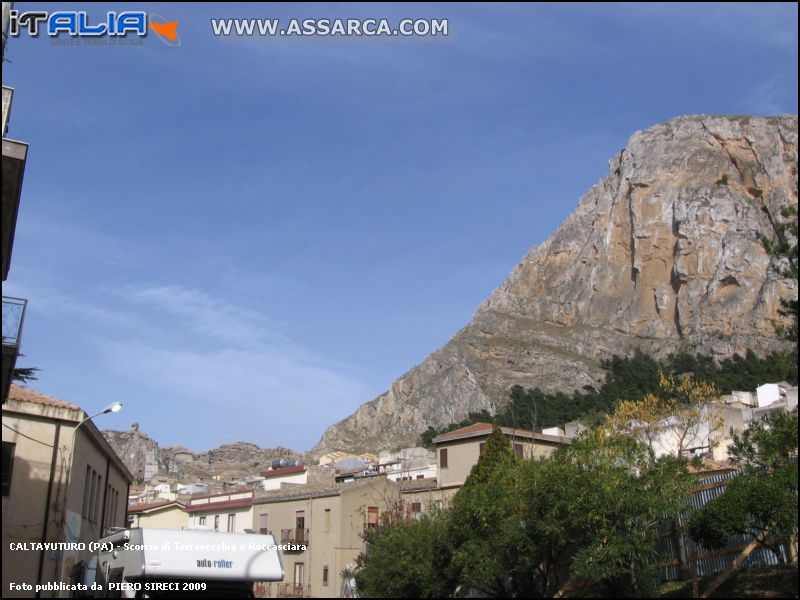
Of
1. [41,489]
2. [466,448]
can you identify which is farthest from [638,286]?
[41,489]

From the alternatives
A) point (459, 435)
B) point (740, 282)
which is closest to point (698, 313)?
point (740, 282)

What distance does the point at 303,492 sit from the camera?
44.0 meters

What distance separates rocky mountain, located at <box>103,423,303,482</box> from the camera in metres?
121

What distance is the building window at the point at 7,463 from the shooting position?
19.0m

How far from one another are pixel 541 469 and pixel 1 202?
14.1 meters

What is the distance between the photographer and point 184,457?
465 ft

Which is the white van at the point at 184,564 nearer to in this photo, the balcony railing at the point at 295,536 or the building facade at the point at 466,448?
the building facade at the point at 466,448

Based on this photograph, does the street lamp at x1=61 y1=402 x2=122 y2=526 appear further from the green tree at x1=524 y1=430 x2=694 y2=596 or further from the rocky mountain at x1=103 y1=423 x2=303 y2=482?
the rocky mountain at x1=103 y1=423 x2=303 y2=482

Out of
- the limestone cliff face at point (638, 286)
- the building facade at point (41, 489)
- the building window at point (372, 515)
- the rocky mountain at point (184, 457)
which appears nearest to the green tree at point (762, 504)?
the building facade at point (41, 489)

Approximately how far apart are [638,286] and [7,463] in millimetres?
161558

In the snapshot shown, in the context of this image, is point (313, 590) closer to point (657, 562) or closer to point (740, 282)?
point (657, 562)

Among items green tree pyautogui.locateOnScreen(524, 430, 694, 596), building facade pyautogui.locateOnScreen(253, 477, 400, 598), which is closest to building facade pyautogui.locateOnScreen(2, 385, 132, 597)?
green tree pyautogui.locateOnScreen(524, 430, 694, 596)

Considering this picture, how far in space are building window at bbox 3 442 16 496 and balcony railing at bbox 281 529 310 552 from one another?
2412cm

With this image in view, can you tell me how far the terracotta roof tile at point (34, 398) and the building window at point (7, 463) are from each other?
1.17 m
